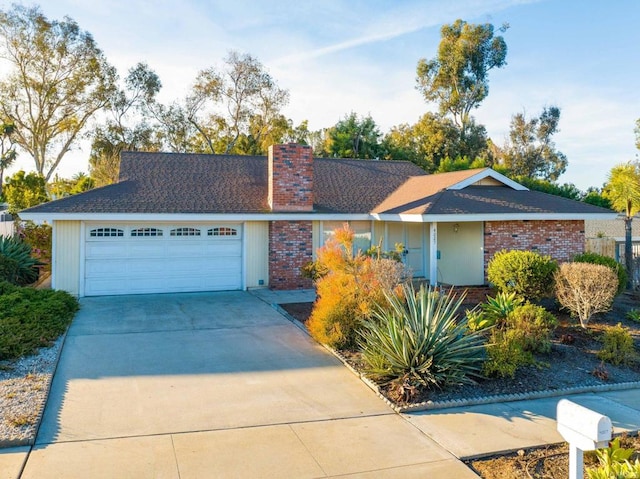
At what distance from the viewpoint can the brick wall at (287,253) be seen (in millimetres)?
15547

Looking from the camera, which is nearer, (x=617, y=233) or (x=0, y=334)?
(x=0, y=334)

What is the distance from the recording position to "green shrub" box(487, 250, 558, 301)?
1154cm

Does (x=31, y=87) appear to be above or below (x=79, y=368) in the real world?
above

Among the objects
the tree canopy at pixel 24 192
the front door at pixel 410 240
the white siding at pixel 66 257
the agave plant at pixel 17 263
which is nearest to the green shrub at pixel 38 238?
the tree canopy at pixel 24 192

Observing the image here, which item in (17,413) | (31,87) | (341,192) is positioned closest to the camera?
(17,413)

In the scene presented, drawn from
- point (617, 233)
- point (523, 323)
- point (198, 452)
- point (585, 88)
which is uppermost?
point (585, 88)

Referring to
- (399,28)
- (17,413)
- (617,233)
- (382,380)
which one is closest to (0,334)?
(17,413)

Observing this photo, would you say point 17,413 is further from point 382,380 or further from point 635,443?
point 635,443

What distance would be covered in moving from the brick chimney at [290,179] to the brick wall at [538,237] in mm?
5489

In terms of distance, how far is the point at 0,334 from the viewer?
27.7 ft

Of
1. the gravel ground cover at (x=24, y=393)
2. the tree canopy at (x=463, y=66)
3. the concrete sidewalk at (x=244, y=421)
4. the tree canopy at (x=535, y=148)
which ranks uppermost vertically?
the tree canopy at (x=463, y=66)

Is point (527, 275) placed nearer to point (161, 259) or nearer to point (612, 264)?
point (612, 264)

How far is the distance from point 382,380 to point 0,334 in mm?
6266

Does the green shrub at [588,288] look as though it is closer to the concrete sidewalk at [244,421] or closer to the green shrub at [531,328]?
the green shrub at [531,328]
